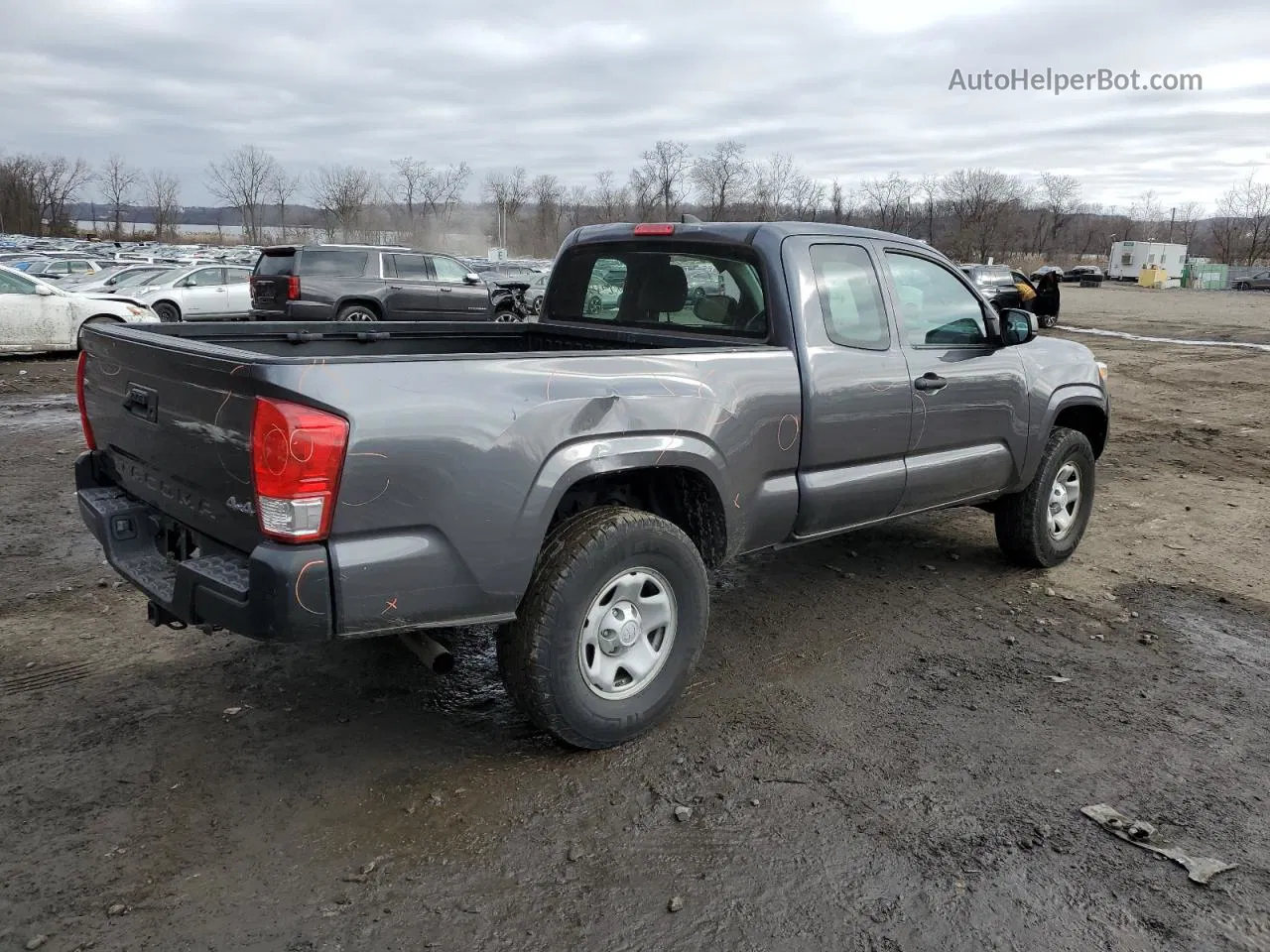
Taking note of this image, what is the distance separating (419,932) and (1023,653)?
3217 millimetres

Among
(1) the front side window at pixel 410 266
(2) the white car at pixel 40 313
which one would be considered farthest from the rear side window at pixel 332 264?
(2) the white car at pixel 40 313

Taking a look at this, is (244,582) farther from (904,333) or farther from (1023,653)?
(1023,653)

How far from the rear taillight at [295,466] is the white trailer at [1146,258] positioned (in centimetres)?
8440

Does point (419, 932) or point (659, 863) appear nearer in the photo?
point (419, 932)

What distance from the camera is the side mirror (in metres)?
5.05

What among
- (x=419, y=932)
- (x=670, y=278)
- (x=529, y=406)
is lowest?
(x=419, y=932)

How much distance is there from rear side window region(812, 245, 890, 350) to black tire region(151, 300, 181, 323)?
1693 centimetres

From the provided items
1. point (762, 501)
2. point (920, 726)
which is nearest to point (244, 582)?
point (762, 501)

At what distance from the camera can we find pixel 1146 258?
7669 centimetres

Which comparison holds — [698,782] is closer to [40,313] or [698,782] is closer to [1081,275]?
[40,313]

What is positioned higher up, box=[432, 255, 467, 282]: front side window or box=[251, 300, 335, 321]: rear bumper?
box=[432, 255, 467, 282]: front side window

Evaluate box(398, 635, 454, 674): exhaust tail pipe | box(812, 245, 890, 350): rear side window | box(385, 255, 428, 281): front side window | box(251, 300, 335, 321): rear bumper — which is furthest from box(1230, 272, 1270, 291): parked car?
box(398, 635, 454, 674): exhaust tail pipe

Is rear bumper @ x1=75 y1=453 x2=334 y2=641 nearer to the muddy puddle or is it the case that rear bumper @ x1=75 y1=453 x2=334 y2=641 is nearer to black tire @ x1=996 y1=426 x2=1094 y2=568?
black tire @ x1=996 y1=426 x2=1094 y2=568

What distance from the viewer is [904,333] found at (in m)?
4.66
